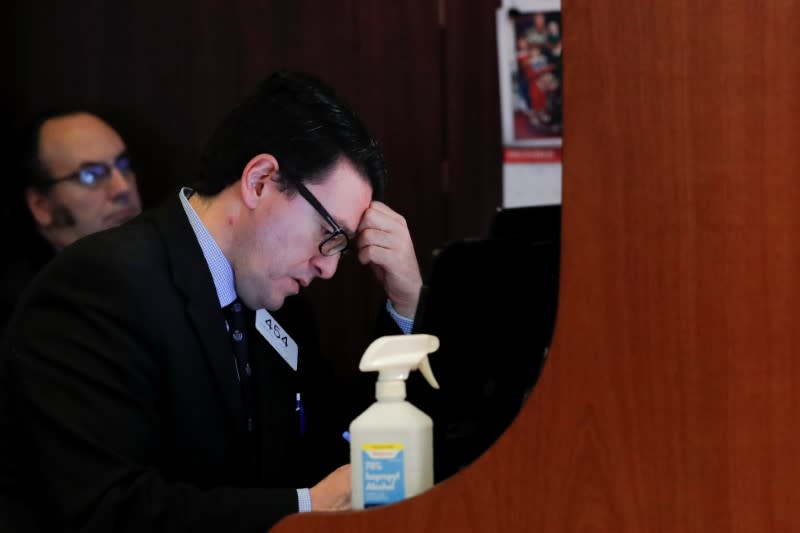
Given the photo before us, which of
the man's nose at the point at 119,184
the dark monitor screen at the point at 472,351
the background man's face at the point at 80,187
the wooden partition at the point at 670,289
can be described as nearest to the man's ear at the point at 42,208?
the background man's face at the point at 80,187

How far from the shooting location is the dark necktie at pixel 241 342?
4.33 feet

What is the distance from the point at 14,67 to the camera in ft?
7.94

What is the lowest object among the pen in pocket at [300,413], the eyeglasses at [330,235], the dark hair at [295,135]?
the pen in pocket at [300,413]

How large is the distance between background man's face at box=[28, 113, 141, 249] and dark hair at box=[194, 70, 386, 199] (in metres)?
1.11

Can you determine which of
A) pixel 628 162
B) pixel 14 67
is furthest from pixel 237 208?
pixel 14 67

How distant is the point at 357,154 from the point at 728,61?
0.76 meters

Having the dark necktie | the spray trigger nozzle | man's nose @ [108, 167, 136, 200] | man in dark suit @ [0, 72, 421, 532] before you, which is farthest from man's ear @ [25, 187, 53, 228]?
the spray trigger nozzle

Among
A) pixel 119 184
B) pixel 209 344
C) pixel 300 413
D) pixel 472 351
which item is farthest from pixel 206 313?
pixel 119 184

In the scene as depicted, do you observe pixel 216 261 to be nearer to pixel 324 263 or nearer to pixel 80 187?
pixel 324 263

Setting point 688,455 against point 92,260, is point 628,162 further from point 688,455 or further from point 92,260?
point 92,260

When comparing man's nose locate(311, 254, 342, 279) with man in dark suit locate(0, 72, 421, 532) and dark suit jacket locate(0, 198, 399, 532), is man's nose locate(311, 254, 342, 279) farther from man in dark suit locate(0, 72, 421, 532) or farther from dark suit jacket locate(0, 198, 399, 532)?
dark suit jacket locate(0, 198, 399, 532)

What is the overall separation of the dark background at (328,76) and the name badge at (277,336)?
701mm

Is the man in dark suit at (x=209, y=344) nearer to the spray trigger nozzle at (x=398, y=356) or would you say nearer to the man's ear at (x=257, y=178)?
the man's ear at (x=257, y=178)

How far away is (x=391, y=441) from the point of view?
78cm
